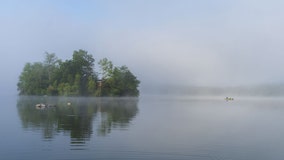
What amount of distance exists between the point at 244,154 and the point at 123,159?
889 cm

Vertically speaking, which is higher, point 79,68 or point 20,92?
point 79,68

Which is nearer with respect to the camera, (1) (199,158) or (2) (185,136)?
(1) (199,158)

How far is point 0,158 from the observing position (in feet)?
70.1

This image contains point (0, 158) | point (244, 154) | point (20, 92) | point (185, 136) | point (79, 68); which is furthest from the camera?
point (20, 92)

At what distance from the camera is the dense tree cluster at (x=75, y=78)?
153 metres

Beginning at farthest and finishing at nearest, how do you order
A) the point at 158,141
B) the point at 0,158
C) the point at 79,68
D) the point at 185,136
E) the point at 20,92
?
1. the point at 20,92
2. the point at 79,68
3. the point at 185,136
4. the point at 158,141
5. the point at 0,158

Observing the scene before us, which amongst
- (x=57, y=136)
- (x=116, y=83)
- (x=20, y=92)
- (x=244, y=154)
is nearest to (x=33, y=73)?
(x=20, y=92)

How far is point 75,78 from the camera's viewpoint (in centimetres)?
15262

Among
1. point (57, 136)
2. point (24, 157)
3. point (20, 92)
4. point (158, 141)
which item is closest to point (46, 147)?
point (24, 157)

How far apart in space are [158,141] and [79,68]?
130 metres

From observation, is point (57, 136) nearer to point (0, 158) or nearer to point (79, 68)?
point (0, 158)

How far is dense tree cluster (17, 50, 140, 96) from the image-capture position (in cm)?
15338

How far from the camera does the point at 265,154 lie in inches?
982

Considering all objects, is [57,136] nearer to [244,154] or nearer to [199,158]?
[199,158]
